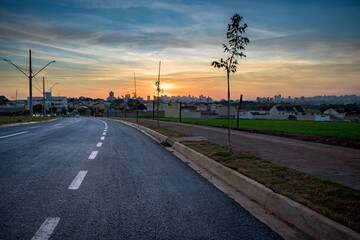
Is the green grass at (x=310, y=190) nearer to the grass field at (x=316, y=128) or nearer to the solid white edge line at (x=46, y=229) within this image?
the solid white edge line at (x=46, y=229)

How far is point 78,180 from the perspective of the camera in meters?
5.52

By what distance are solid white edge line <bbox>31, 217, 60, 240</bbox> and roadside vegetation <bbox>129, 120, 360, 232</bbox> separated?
129 inches

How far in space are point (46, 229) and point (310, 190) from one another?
3939 mm

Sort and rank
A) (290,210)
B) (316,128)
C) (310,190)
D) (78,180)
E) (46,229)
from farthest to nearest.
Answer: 1. (316,128)
2. (78,180)
3. (310,190)
4. (290,210)
5. (46,229)

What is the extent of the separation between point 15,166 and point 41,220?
3.98 m

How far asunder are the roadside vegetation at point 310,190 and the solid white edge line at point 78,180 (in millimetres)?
3339

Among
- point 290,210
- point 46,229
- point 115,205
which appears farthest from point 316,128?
point 46,229

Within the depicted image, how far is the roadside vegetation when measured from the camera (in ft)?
11.2

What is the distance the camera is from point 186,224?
349 centimetres

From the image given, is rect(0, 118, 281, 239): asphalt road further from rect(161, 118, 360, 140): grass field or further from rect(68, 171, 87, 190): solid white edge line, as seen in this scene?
rect(161, 118, 360, 140): grass field

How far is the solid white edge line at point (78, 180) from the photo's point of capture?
5.08m

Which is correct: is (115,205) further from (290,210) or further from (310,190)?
(310,190)

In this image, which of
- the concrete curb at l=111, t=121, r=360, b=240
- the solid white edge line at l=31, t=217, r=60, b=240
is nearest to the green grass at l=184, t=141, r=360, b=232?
the concrete curb at l=111, t=121, r=360, b=240

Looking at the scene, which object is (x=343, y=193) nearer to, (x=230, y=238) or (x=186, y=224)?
(x=230, y=238)
